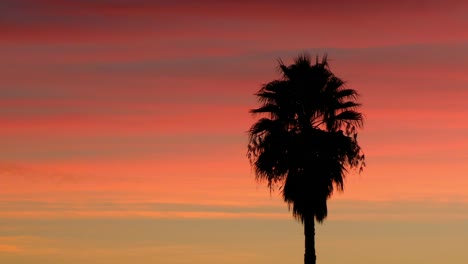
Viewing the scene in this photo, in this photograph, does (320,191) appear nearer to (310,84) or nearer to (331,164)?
(331,164)

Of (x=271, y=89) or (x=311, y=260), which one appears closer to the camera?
(x=311, y=260)

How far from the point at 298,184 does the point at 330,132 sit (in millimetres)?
3555

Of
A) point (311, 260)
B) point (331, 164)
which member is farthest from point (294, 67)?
point (311, 260)

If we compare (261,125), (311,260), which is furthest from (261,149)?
(311,260)

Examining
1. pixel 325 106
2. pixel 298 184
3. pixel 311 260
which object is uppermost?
pixel 325 106

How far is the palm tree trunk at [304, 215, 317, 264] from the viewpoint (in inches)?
2640

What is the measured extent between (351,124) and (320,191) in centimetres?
458

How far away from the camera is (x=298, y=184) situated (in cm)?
6919

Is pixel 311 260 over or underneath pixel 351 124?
underneath

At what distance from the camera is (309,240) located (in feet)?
221

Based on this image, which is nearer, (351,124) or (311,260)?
(311,260)

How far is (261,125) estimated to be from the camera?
70.8m

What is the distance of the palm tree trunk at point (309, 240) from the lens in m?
67.1

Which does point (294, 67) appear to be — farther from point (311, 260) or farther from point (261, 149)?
point (311, 260)
